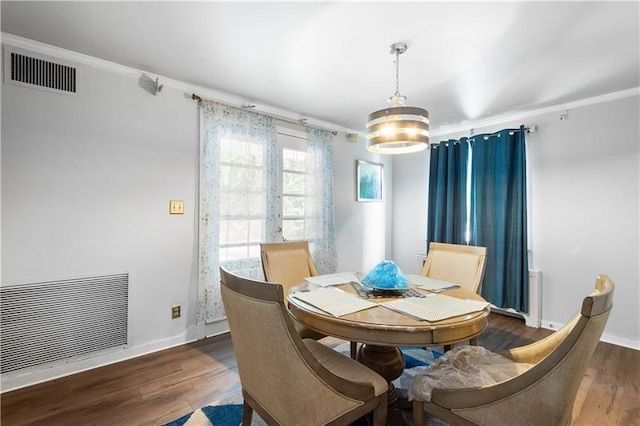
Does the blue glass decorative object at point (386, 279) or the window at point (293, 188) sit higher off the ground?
the window at point (293, 188)

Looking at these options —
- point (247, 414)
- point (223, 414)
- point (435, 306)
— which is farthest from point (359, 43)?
point (223, 414)

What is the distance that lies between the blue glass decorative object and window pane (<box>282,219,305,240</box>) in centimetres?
173

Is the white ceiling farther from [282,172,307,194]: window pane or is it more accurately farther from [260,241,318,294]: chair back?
[260,241,318,294]: chair back

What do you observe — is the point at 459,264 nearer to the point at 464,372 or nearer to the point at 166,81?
the point at 464,372

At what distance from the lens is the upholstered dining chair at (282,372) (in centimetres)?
106

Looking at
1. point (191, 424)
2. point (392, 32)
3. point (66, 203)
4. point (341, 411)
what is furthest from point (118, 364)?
point (392, 32)

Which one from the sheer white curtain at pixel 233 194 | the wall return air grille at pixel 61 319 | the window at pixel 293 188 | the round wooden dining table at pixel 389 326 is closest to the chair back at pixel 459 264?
the round wooden dining table at pixel 389 326

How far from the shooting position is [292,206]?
351 cm

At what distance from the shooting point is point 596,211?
119 inches

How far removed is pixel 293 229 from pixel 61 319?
2119 millimetres

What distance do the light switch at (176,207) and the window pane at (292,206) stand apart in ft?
3.57

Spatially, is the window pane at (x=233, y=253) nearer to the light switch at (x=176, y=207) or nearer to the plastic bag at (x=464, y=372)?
the light switch at (x=176, y=207)

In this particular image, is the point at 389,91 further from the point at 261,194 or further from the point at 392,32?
the point at 261,194

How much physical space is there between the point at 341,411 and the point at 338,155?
326 centimetres
